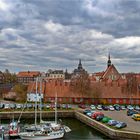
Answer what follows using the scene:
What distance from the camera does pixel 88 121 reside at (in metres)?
56.9

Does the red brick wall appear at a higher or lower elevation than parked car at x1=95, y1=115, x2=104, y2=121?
higher

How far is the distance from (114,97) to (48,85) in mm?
18056

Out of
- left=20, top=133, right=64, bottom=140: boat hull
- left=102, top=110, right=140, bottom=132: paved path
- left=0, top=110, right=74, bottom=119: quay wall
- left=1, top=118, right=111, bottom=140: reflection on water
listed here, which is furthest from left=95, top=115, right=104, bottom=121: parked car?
left=0, top=110, right=74, bottom=119: quay wall

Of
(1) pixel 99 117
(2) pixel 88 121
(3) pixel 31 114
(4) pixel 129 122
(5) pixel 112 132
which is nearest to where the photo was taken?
(5) pixel 112 132

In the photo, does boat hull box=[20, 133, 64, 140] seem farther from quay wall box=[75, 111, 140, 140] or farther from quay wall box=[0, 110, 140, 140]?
quay wall box=[0, 110, 140, 140]

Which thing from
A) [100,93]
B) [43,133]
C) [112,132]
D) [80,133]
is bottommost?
[80,133]

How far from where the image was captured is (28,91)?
286 ft

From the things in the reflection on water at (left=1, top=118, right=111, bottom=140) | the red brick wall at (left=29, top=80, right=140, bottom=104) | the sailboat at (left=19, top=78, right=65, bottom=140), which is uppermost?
the red brick wall at (left=29, top=80, right=140, bottom=104)

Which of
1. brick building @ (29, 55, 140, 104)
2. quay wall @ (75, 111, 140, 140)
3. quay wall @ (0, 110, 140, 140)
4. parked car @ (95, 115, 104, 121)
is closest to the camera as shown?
Result: quay wall @ (75, 111, 140, 140)

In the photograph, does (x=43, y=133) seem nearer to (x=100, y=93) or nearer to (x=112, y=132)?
(x=112, y=132)

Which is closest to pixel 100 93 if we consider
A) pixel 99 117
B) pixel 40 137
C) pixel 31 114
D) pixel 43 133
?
pixel 31 114

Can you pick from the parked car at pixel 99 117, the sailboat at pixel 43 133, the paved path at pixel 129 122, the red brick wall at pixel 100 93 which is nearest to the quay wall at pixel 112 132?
the parked car at pixel 99 117

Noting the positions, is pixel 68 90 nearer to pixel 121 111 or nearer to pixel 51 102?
pixel 51 102

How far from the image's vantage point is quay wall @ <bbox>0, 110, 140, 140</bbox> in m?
43.6
